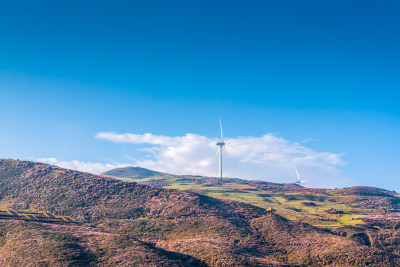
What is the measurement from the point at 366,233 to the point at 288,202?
222ft

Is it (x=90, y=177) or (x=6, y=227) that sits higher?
(x=90, y=177)

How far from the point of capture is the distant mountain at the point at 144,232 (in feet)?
188

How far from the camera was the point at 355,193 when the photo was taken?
636 ft

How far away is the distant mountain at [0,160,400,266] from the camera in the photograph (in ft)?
188

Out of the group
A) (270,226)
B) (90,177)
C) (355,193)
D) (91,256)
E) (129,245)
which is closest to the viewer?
(91,256)

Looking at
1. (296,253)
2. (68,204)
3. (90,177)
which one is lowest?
(296,253)

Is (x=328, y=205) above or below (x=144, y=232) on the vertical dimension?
above

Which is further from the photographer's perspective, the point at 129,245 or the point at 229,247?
the point at 229,247

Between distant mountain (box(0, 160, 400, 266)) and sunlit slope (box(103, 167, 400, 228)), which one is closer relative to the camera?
distant mountain (box(0, 160, 400, 266))

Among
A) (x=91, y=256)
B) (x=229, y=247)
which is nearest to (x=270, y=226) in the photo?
(x=229, y=247)

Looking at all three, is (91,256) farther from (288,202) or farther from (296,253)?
(288,202)

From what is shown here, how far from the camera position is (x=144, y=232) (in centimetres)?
8394

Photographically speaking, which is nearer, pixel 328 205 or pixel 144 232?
pixel 144 232

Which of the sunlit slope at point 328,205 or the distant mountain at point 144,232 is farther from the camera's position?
the sunlit slope at point 328,205
